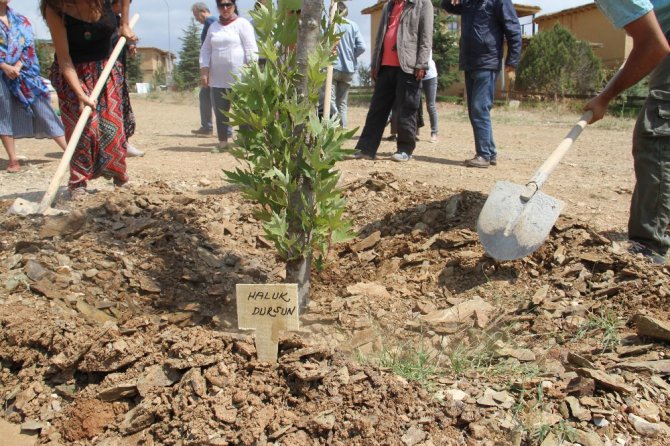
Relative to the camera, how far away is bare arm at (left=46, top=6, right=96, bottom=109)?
3627 millimetres

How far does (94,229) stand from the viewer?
135 inches

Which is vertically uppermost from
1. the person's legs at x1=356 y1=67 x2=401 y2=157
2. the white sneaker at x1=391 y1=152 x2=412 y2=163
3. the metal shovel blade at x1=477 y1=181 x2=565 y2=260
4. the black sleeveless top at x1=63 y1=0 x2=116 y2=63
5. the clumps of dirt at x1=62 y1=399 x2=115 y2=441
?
the black sleeveless top at x1=63 y1=0 x2=116 y2=63

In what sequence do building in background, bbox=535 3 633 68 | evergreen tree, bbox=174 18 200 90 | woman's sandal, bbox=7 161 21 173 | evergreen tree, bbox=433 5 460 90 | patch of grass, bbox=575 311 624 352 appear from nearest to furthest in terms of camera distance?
patch of grass, bbox=575 311 624 352, woman's sandal, bbox=7 161 21 173, evergreen tree, bbox=433 5 460 90, building in background, bbox=535 3 633 68, evergreen tree, bbox=174 18 200 90

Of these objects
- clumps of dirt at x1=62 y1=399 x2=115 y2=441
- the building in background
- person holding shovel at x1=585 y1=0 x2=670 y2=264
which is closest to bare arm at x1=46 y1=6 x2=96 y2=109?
clumps of dirt at x1=62 y1=399 x2=115 y2=441

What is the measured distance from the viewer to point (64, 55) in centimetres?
374

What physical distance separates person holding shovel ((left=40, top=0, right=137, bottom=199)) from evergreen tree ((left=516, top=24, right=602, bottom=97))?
16.7m

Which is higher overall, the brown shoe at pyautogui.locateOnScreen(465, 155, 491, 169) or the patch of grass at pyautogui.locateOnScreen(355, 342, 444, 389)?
the brown shoe at pyautogui.locateOnScreen(465, 155, 491, 169)

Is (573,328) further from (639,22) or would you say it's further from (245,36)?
(245,36)

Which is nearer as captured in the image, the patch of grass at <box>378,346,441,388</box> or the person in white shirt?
the patch of grass at <box>378,346,441,388</box>

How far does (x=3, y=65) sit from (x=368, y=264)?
14.4 ft

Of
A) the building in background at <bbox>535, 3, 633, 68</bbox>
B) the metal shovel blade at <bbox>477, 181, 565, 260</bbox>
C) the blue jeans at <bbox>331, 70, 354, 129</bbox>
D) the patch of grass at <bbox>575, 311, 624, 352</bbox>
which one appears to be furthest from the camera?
the building in background at <bbox>535, 3, 633, 68</bbox>

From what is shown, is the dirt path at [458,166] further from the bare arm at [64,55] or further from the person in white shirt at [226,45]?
the bare arm at [64,55]

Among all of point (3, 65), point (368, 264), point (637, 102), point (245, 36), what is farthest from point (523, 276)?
point (637, 102)

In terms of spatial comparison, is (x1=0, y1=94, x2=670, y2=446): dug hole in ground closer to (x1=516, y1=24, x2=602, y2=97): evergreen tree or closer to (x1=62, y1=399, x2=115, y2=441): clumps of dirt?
(x1=62, y1=399, x2=115, y2=441): clumps of dirt
